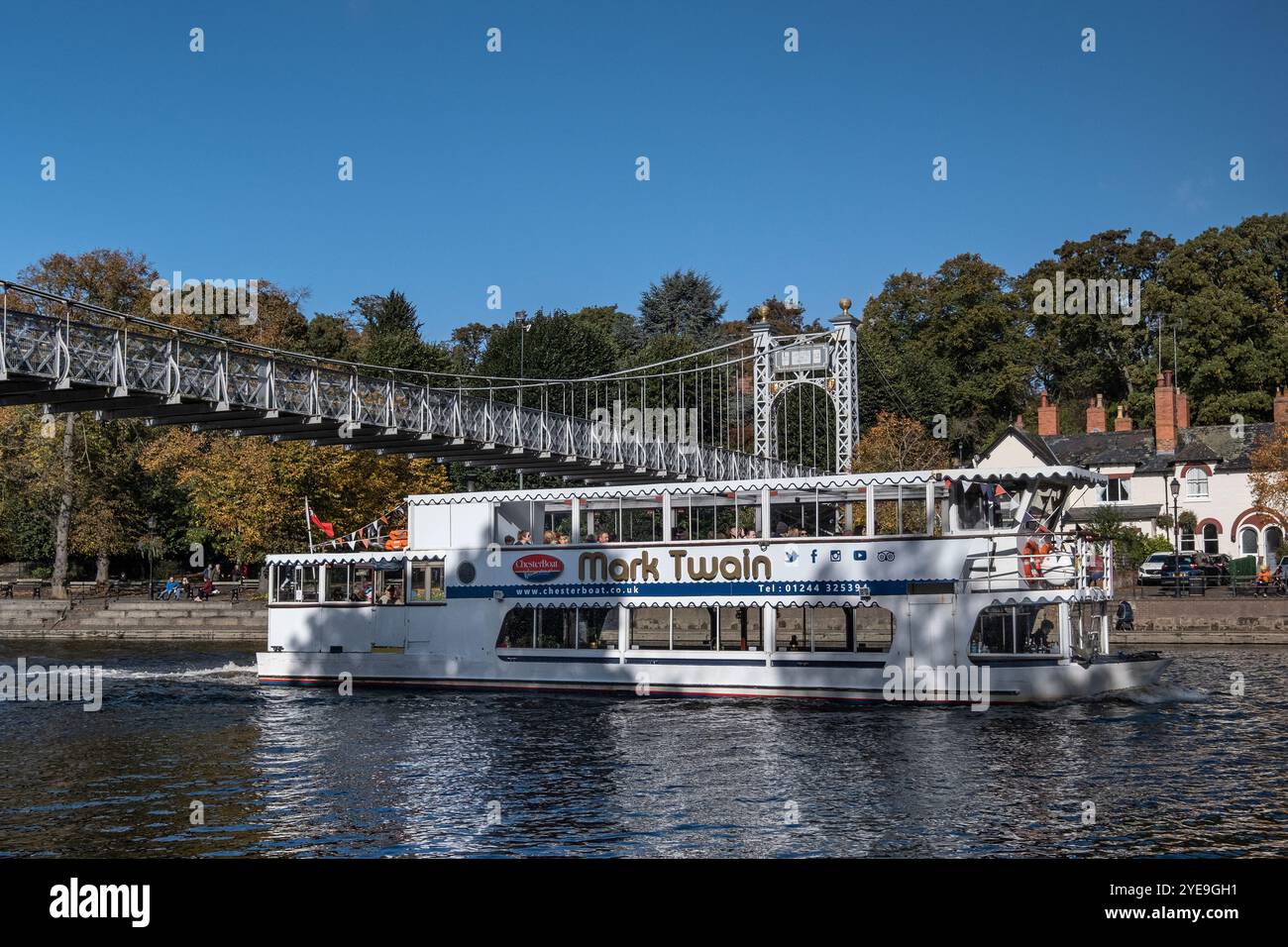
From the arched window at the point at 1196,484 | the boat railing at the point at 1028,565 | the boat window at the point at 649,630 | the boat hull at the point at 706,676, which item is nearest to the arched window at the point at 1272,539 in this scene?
the arched window at the point at 1196,484

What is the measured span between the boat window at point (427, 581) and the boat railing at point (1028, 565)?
1480 cm

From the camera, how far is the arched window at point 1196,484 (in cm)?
7981

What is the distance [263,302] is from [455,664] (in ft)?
170

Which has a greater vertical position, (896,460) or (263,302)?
(263,302)

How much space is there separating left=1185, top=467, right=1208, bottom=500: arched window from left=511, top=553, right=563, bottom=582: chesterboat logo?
2234 inches

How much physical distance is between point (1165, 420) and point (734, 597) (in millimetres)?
59886

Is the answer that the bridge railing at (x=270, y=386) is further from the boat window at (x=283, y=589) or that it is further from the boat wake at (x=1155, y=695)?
the boat wake at (x=1155, y=695)

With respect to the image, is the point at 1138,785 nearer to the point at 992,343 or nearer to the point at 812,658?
the point at 812,658

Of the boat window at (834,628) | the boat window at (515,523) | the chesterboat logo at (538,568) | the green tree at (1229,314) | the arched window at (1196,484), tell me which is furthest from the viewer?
the green tree at (1229,314)

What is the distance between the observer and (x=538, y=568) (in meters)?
36.0

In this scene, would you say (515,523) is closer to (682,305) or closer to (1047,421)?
(1047,421)

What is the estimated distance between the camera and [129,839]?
18.0 m

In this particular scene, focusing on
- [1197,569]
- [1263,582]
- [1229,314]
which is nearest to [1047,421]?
[1229,314]
